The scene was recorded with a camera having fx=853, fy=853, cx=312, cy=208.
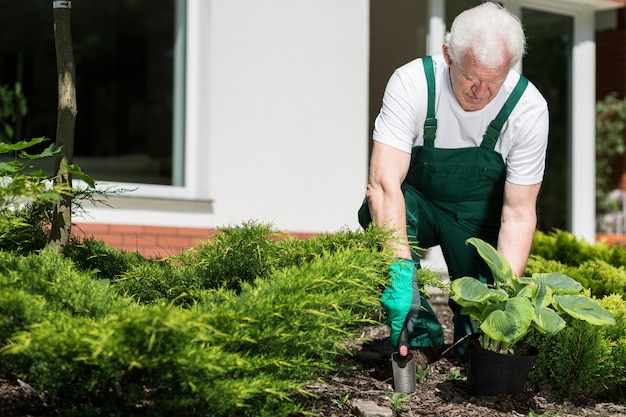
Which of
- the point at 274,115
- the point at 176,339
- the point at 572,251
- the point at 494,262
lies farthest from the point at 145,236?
the point at 176,339

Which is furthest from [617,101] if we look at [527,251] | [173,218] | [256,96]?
[527,251]

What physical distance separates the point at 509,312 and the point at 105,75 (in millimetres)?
9177

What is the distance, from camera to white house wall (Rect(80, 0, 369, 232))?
541cm

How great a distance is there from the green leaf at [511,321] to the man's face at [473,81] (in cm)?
82

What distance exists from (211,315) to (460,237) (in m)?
1.69

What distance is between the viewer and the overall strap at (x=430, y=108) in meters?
→ 3.27

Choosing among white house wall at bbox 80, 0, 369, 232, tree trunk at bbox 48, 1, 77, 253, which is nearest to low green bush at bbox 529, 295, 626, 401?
tree trunk at bbox 48, 1, 77, 253

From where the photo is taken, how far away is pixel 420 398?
3.02 m

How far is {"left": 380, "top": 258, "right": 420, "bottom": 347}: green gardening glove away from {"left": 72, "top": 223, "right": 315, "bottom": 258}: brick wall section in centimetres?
225

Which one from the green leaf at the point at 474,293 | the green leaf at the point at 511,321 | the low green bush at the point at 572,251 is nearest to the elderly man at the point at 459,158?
the green leaf at the point at 474,293

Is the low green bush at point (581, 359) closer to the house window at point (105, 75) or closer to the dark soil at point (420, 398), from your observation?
the dark soil at point (420, 398)

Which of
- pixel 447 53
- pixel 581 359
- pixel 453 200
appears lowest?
pixel 581 359

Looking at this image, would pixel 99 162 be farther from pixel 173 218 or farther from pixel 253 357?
pixel 253 357

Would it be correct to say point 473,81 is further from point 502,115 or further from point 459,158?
point 459,158
